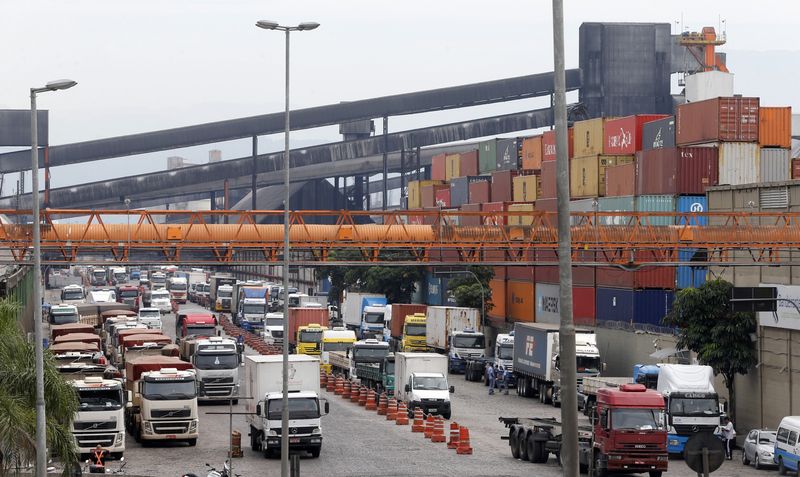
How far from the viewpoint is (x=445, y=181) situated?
131500 mm

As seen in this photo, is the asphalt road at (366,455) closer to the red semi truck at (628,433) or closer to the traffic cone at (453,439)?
the traffic cone at (453,439)

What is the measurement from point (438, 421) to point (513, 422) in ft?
18.6

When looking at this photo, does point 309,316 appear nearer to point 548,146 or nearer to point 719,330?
point 548,146

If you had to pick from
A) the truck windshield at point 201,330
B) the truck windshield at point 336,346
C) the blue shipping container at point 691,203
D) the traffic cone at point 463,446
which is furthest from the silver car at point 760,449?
the truck windshield at point 201,330

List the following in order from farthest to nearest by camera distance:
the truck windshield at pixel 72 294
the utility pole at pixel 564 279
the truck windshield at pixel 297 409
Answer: the truck windshield at pixel 72 294 < the truck windshield at pixel 297 409 < the utility pole at pixel 564 279

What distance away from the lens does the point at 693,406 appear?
42.4 meters

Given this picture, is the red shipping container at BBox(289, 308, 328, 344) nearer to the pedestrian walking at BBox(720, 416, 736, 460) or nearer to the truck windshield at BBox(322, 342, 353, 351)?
the truck windshield at BBox(322, 342, 353, 351)

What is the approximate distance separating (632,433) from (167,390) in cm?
1555

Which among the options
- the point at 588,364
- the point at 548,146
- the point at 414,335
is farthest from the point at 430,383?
the point at 548,146

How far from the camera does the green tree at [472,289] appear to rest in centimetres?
9638

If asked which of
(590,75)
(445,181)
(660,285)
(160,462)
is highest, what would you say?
(590,75)

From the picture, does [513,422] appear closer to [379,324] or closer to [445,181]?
[379,324]

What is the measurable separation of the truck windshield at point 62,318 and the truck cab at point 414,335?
20742 millimetres

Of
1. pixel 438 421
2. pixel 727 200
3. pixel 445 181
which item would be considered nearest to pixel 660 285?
pixel 727 200
